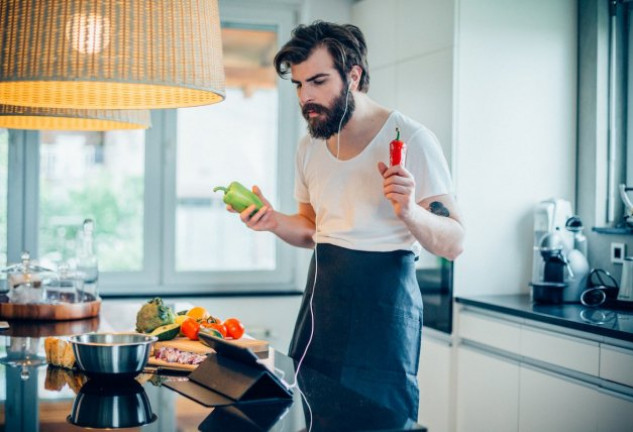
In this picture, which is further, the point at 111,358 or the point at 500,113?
the point at 500,113

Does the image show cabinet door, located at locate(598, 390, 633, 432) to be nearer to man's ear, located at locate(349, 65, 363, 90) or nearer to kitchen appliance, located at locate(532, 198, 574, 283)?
kitchen appliance, located at locate(532, 198, 574, 283)

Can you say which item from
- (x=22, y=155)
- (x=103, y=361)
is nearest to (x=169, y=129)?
(x=22, y=155)

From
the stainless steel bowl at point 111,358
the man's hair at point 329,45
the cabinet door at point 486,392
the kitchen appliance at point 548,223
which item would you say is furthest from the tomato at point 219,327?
the kitchen appliance at point 548,223

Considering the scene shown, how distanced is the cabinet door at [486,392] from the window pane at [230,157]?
5.27 feet

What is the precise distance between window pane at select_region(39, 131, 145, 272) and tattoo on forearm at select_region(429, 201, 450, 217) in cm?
259

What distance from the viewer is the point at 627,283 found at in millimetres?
3174

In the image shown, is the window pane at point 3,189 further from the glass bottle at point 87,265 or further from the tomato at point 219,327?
the tomato at point 219,327

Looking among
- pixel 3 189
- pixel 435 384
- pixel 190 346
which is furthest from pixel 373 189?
pixel 3 189

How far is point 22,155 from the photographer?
165 inches

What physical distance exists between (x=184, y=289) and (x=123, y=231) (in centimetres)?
47

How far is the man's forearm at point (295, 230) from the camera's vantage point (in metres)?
2.48

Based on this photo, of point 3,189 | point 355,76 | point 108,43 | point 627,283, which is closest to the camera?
point 108,43

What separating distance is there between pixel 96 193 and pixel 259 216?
91.0 inches

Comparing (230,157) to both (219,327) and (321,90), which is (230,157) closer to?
(321,90)
